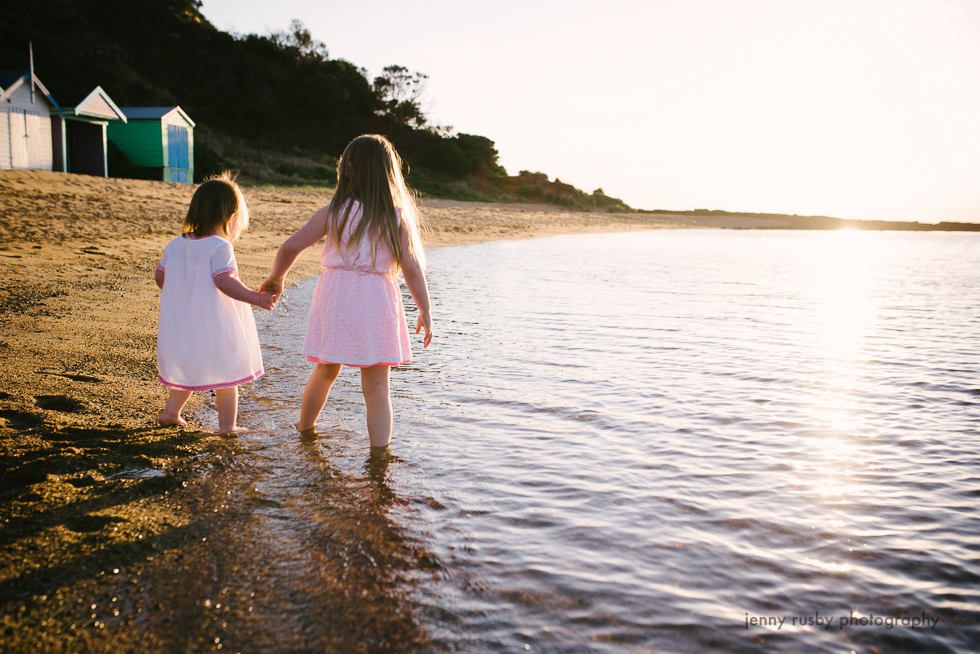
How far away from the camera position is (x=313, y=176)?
30859mm

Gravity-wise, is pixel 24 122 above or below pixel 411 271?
above

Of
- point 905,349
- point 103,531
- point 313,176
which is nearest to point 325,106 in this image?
point 313,176

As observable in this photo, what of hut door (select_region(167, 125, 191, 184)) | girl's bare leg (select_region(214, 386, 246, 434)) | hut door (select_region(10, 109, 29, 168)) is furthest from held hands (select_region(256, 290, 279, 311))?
hut door (select_region(167, 125, 191, 184))

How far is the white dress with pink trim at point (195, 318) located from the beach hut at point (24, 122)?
1869 centimetres

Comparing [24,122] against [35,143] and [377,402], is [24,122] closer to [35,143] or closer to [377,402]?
[35,143]

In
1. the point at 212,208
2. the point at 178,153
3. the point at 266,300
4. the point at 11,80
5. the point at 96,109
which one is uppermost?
the point at 11,80

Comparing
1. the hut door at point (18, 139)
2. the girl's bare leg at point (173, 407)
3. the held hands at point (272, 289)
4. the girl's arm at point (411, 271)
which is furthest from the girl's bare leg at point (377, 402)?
the hut door at point (18, 139)

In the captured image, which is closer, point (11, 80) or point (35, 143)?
point (11, 80)

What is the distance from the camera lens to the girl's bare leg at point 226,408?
3.47 metres

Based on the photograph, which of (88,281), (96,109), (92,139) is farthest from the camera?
(92,139)

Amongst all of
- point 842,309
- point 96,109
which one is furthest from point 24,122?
point 842,309

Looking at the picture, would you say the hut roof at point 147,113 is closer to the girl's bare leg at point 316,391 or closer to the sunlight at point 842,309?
the sunlight at point 842,309

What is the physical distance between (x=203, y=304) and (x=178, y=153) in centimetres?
2530

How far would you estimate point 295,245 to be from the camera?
330 cm
